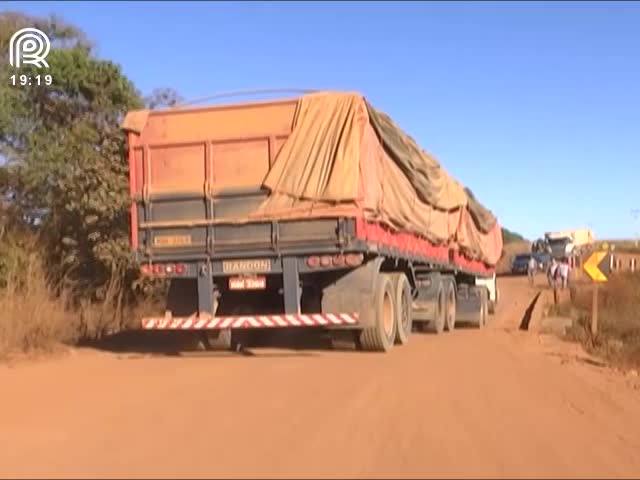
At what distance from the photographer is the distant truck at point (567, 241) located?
51.5 metres

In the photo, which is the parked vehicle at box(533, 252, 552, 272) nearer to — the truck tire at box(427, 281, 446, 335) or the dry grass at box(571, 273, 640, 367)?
the dry grass at box(571, 273, 640, 367)

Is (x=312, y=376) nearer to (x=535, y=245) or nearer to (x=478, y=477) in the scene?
(x=478, y=477)

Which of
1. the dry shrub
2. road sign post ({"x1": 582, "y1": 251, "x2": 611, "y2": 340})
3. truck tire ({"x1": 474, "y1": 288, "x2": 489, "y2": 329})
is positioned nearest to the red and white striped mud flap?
the dry shrub

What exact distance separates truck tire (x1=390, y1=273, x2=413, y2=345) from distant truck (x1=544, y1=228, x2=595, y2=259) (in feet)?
129

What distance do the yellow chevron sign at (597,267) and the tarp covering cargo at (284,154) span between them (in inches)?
189

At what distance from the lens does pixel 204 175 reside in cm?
1141

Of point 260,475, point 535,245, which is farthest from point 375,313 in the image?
point 535,245

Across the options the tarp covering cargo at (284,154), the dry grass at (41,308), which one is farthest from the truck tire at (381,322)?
the dry grass at (41,308)

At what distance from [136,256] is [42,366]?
2.01 m

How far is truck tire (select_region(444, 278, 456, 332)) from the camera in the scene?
58.0 ft

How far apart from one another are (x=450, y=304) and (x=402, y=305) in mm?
5243

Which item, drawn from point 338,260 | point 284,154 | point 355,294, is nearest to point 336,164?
point 284,154

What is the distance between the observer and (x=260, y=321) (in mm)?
10922
